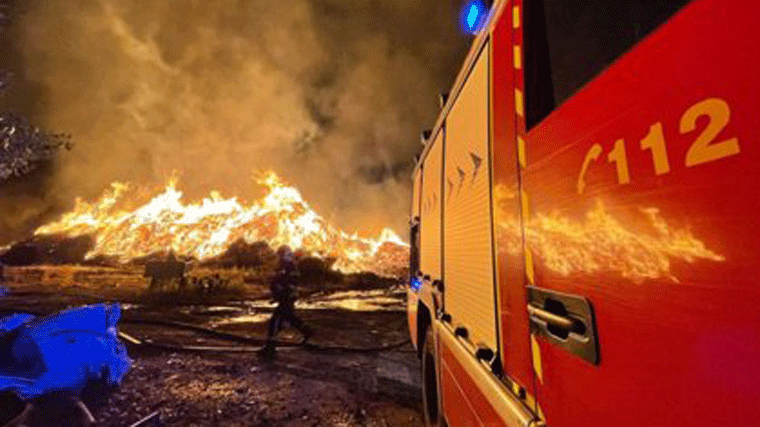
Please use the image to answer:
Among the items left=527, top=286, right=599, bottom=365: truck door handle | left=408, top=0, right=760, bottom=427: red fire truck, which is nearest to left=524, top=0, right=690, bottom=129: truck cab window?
left=408, top=0, right=760, bottom=427: red fire truck

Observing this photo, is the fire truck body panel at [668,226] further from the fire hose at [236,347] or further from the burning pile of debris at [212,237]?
the burning pile of debris at [212,237]

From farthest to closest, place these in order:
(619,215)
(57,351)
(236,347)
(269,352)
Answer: (236,347) → (269,352) → (57,351) → (619,215)

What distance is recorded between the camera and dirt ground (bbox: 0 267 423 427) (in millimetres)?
4766

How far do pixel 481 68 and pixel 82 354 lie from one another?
5.25 m

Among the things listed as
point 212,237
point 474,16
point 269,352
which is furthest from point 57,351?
point 212,237

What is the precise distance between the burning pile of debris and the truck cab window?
23.8 m

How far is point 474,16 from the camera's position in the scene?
2.24 metres

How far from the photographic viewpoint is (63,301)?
13.8 metres

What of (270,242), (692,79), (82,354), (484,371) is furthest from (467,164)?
(270,242)

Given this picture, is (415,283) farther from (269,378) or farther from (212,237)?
(212,237)

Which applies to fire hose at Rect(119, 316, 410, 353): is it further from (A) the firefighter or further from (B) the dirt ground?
(A) the firefighter

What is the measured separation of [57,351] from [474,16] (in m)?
5.18

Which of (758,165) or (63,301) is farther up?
(758,165)

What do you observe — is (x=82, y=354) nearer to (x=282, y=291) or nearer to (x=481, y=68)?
(x=282, y=291)
